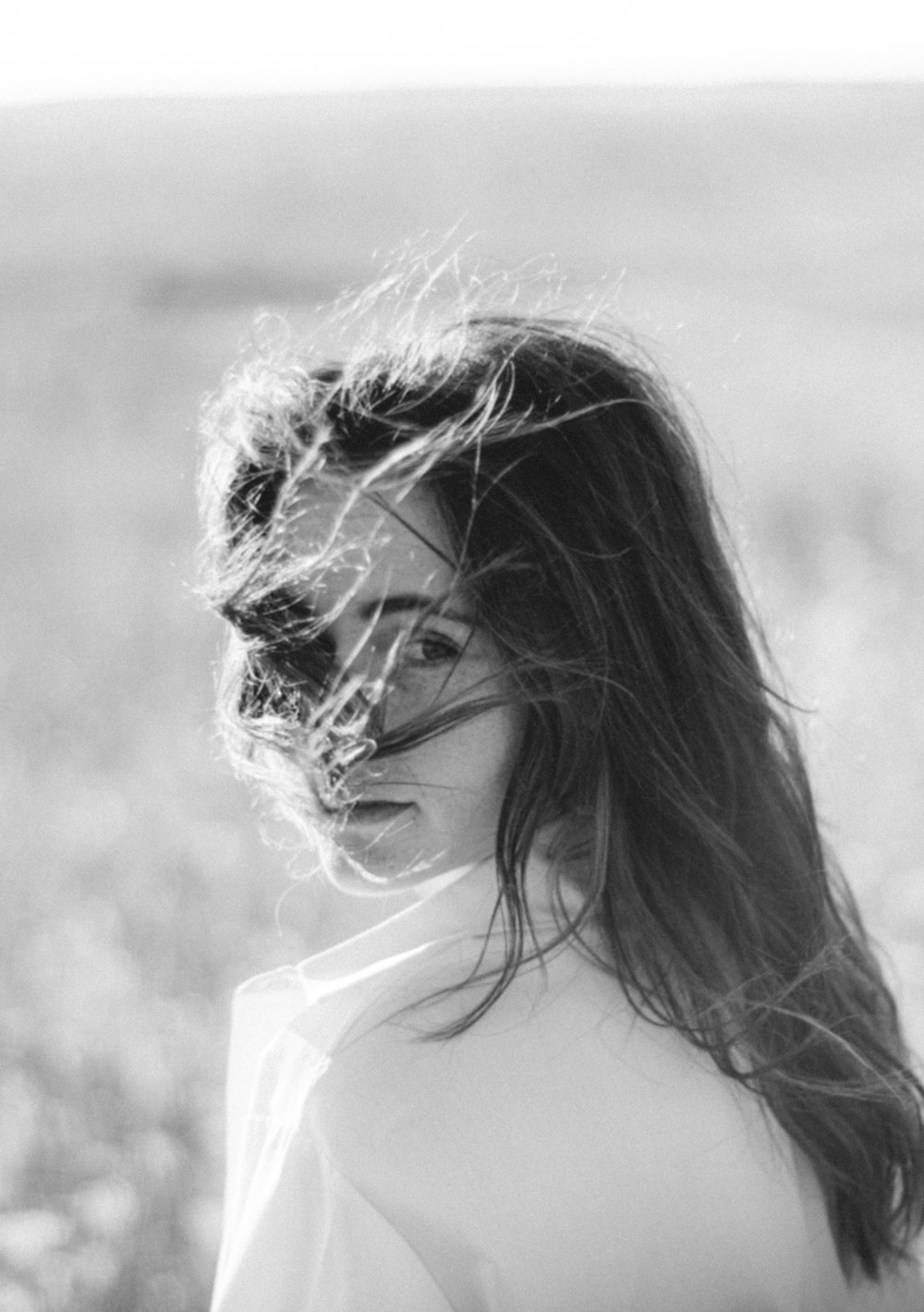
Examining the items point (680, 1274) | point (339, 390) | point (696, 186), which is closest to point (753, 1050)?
point (680, 1274)

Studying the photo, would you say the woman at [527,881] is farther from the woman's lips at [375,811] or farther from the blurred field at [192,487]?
the blurred field at [192,487]

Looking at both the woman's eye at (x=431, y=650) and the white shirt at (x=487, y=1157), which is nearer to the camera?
the white shirt at (x=487, y=1157)

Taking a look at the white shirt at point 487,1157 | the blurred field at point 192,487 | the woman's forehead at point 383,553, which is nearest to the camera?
the white shirt at point 487,1157

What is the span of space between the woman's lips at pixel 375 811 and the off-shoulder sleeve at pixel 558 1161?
0.61 ft

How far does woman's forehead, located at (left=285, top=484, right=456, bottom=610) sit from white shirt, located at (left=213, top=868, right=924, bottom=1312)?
246 millimetres

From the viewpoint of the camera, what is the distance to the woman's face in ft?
4.60

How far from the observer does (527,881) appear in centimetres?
143

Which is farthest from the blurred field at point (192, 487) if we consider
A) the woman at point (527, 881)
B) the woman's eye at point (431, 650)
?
the woman's eye at point (431, 650)

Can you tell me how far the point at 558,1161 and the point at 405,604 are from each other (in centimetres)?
44

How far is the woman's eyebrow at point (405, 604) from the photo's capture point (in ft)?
4.59

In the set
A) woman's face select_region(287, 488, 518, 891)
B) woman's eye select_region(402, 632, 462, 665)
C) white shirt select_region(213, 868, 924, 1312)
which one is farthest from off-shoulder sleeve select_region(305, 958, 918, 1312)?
woman's eye select_region(402, 632, 462, 665)

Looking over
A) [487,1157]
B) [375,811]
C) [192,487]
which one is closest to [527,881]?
[375,811]

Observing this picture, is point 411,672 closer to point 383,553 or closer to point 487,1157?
point 383,553

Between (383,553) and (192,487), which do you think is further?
(192,487)
